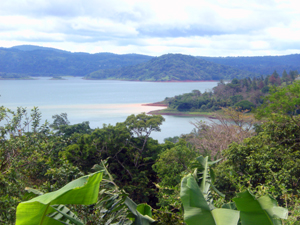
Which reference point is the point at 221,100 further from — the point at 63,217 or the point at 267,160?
the point at 63,217

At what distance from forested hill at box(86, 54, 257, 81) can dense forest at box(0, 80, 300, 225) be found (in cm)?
11030

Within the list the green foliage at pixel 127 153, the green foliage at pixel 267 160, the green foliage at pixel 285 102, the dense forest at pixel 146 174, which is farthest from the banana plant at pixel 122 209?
the green foliage at pixel 285 102

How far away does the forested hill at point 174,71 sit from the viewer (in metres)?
131

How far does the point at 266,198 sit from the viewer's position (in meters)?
1.59

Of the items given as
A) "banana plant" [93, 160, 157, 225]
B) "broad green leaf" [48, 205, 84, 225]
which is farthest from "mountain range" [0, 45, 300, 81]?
"broad green leaf" [48, 205, 84, 225]

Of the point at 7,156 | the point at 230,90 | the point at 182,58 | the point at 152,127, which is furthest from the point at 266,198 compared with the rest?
the point at 182,58

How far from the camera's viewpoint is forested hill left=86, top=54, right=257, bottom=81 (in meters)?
131

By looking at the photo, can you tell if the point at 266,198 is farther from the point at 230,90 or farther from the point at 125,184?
the point at 230,90

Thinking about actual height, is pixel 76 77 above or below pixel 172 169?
above

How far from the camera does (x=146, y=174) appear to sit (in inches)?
626

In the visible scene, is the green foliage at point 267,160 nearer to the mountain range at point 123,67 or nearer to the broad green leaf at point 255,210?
the broad green leaf at point 255,210

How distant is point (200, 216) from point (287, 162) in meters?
8.35

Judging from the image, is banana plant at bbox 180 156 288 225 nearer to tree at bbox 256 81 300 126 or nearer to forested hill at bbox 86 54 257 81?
tree at bbox 256 81 300 126

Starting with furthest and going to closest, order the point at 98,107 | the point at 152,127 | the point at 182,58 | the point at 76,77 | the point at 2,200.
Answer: the point at 76,77
the point at 182,58
the point at 98,107
the point at 152,127
the point at 2,200
